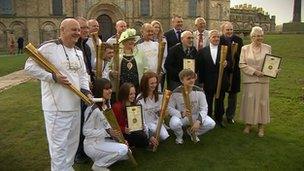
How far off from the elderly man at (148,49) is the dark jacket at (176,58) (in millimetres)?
389

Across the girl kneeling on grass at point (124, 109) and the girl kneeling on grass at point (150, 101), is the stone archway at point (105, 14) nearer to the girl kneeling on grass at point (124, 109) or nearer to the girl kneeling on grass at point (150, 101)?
the girl kneeling on grass at point (150, 101)

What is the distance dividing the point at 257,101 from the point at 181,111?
1.58 m

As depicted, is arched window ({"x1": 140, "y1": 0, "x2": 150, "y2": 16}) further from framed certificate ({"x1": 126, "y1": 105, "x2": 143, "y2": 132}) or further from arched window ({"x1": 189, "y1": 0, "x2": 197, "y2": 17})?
framed certificate ({"x1": 126, "y1": 105, "x2": 143, "y2": 132})

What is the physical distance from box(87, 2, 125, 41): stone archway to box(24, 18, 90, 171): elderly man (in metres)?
31.6

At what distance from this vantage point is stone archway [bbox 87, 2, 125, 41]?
36281 millimetres

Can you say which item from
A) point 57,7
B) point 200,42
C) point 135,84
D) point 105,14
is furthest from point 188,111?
point 57,7

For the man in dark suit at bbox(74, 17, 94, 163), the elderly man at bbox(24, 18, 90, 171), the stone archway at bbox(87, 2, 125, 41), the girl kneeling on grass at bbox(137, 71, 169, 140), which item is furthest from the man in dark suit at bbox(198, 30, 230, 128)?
the stone archway at bbox(87, 2, 125, 41)

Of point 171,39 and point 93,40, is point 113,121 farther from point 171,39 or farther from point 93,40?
point 171,39

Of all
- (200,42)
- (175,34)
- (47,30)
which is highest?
(47,30)

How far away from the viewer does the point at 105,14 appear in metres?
36.8

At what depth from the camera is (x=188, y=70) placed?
6.73 meters

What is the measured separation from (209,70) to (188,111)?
140 centimetres

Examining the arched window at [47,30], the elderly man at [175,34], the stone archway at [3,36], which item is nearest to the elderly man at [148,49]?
the elderly man at [175,34]

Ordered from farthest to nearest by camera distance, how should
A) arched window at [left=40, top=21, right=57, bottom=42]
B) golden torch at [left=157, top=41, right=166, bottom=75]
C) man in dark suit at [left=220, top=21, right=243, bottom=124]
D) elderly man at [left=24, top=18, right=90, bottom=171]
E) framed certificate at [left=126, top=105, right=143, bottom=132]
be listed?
arched window at [left=40, top=21, right=57, bottom=42], man in dark suit at [left=220, top=21, right=243, bottom=124], golden torch at [left=157, top=41, right=166, bottom=75], framed certificate at [left=126, top=105, right=143, bottom=132], elderly man at [left=24, top=18, right=90, bottom=171]
